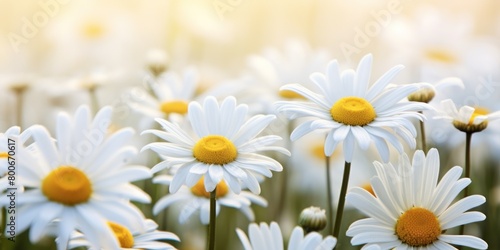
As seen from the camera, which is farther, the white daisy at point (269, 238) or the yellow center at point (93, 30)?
the yellow center at point (93, 30)

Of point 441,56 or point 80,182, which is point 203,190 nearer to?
point 80,182

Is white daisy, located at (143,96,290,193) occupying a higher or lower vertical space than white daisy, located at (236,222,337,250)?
higher

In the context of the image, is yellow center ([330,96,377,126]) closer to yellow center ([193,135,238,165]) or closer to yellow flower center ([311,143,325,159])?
yellow center ([193,135,238,165])

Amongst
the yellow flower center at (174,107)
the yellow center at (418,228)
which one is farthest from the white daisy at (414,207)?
the yellow flower center at (174,107)

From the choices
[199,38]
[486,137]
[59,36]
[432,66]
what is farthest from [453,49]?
[59,36]

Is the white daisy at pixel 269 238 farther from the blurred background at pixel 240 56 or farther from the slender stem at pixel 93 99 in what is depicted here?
the slender stem at pixel 93 99

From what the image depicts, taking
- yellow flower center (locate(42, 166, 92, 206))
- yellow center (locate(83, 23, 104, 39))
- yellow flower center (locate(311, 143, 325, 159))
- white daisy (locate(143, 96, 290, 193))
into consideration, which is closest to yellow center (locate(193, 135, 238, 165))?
white daisy (locate(143, 96, 290, 193))
